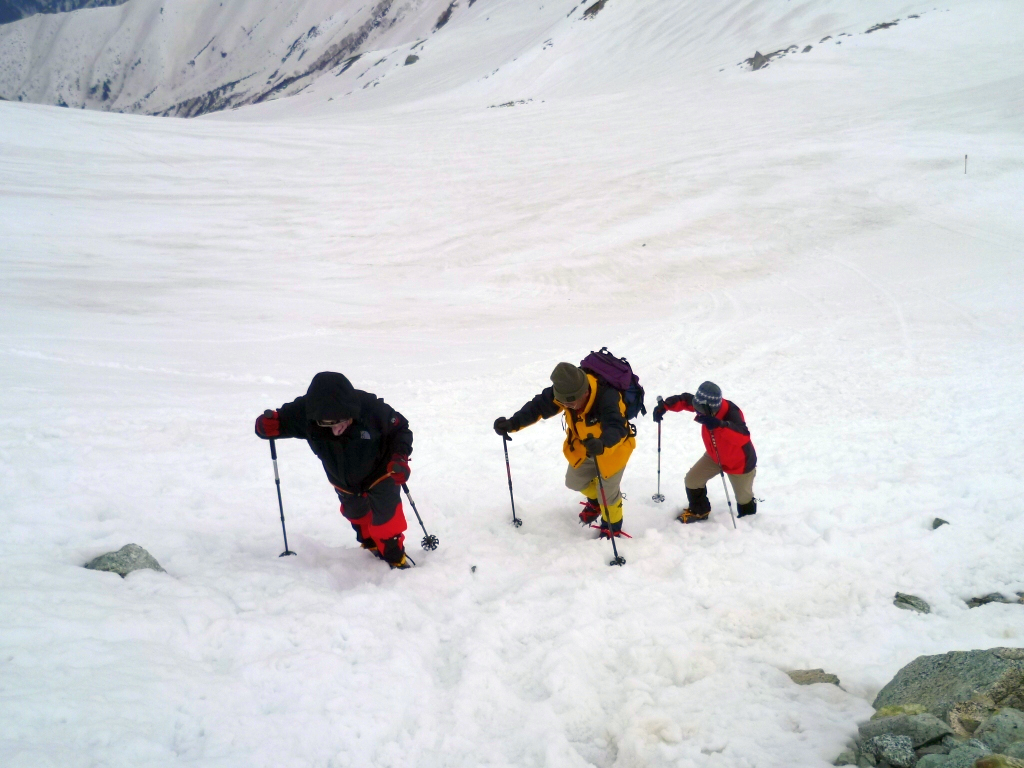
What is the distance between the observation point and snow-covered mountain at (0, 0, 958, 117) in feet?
132

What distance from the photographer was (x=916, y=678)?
3355 millimetres

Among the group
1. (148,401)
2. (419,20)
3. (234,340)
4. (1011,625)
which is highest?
(419,20)

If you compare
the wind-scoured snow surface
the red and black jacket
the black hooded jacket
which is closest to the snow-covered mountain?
the wind-scoured snow surface

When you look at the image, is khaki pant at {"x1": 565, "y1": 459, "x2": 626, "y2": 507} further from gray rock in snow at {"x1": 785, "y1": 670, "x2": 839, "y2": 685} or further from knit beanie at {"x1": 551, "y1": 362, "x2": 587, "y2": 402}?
gray rock in snow at {"x1": 785, "y1": 670, "x2": 839, "y2": 685}

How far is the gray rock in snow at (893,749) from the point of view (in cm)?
276

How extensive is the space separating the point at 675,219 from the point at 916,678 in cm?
1679

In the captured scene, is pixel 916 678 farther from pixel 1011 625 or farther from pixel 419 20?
pixel 419 20

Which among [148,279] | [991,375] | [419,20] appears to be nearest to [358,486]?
[991,375]

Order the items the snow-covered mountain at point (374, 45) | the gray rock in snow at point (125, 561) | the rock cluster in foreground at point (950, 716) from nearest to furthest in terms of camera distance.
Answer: the rock cluster in foreground at point (950, 716)
the gray rock in snow at point (125, 561)
the snow-covered mountain at point (374, 45)

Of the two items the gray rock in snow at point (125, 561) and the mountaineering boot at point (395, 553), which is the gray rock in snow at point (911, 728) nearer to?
the mountaineering boot at point (395, 553)

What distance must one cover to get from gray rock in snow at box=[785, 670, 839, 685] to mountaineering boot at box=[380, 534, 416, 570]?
9.57 feet

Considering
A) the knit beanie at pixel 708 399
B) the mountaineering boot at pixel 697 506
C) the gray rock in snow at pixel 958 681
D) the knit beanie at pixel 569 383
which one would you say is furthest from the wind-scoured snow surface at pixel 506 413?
the knit beanie at pixel 569 383

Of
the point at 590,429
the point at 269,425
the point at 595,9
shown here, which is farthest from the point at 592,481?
the point at 595,9

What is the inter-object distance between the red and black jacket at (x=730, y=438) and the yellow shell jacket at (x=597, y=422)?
67 cm
